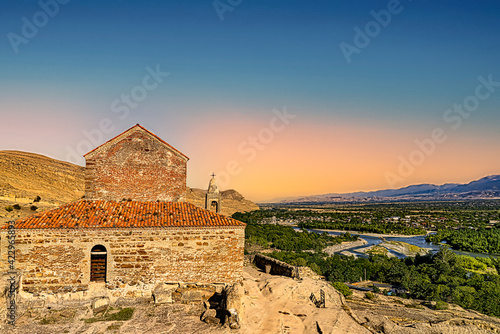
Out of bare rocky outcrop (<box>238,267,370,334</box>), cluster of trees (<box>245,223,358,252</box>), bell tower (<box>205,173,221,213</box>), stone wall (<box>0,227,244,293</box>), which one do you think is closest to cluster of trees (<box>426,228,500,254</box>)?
cluster of trees (<box>245,223,358,252</box>)

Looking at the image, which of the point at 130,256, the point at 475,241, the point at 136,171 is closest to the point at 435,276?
the point at 136,171

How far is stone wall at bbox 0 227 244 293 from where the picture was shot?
13969mm

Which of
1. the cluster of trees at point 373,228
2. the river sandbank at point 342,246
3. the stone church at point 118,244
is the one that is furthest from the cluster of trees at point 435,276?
the cluster of trees at point 373,228

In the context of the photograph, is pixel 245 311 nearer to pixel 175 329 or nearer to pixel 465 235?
pixel 175 329

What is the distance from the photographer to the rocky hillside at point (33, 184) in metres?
31.5

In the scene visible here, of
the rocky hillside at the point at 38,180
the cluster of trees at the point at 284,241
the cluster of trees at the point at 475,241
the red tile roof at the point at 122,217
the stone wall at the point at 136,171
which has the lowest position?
the cluster of trees at the point at 475,241

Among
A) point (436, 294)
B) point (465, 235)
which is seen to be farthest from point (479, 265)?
point (465, 235)

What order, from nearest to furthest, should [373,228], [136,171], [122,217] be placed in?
[122,217], [136,171], [373,228]

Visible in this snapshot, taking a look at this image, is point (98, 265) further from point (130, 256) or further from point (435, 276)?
point (435, 276)

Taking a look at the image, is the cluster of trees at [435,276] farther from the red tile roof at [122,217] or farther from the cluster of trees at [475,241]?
the red tile roof at [122,217]

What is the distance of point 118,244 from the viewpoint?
14.6 meters

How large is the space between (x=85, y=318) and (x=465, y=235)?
6690 centimetres

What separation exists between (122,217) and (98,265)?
2.23 meters

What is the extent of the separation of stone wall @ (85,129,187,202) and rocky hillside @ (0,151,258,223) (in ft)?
42.9
